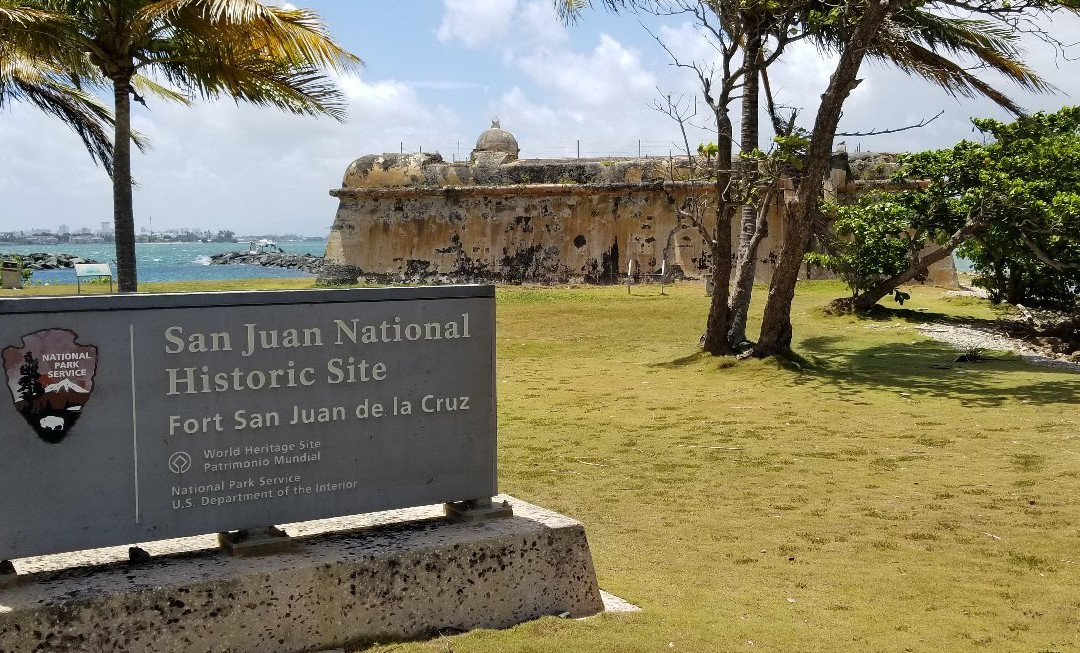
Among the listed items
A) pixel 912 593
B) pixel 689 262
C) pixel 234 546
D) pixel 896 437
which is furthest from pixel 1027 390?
pixel 689 262

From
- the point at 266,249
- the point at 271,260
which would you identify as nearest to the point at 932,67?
the point at 271,260

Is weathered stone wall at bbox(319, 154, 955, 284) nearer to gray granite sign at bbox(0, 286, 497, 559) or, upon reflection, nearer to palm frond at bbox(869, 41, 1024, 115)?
palm frond at bbox(869, 41, 1024, 115)

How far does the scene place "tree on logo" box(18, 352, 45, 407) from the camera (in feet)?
10.6

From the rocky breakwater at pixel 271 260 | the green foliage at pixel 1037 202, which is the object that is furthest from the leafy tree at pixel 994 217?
the rocky breakwater at pixel 271 260

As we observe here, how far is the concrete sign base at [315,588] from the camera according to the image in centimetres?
318

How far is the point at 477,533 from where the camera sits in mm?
3787

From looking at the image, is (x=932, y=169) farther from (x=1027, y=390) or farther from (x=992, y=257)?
(x=1027, y=390)

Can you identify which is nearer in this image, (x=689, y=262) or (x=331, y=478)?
(x=331, y=478)

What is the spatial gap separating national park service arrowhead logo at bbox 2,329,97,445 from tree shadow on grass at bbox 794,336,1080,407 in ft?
22.7

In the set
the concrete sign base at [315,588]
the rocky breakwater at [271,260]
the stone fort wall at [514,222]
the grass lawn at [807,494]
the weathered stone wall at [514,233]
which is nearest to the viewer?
the concrete sign base at [315,588]

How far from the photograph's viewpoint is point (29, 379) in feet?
10.6

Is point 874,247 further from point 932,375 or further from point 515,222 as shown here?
point 515,222

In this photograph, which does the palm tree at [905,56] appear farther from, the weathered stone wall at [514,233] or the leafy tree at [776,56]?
the weathered stone wall at [514,233]

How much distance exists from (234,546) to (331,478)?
378mm
